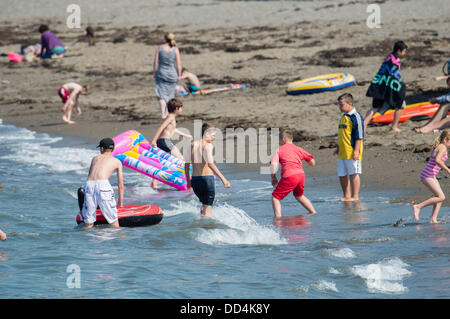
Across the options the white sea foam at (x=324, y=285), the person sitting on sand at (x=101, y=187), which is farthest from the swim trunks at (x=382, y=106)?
the white sea foam at (x=324, y=285)

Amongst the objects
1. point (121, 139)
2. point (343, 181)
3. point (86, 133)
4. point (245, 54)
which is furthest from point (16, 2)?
point (343, 181)

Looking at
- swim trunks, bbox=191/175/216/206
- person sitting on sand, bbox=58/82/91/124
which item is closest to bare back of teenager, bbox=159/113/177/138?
swim trunks, bbox=191/175/216/206

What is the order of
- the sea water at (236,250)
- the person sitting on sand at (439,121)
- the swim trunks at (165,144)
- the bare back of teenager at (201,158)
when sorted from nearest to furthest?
the sea water at (236,250), the bare back of teenager at (201,158), the swim trunks at (165,144), the person sitting on sand at (439,121)

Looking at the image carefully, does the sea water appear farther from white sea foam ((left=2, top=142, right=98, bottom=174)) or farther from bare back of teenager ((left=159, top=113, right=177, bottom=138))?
white sea foam ((left=2, top=142, right=98, bottom=174))

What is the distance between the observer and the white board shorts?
30.7 ft

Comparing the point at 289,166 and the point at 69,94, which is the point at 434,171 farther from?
the point at 69,94

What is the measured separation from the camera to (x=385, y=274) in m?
7.70

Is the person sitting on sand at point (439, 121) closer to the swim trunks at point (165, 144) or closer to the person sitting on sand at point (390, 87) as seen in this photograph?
the person sitting on sand at point (390, 87)

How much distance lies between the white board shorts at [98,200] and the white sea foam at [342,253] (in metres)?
2.74

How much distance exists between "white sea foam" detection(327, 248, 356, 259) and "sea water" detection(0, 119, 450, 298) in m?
0.01

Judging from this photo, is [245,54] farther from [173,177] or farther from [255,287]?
[255,287]

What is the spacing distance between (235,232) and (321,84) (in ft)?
29.2

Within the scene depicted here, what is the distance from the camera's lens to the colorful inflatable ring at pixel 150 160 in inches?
483

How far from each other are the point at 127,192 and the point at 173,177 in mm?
821
